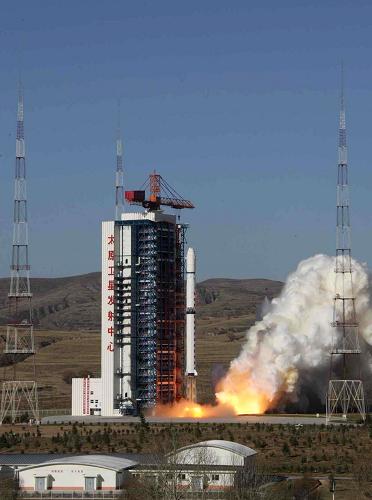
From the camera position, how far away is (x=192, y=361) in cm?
16588

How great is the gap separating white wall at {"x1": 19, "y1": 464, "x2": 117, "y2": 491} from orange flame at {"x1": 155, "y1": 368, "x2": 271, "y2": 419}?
59810 mm

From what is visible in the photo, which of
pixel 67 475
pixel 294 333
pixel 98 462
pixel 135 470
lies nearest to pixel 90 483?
pixel 67 475

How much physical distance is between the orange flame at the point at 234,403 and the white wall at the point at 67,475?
59.8 m

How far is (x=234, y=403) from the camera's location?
16725 cm

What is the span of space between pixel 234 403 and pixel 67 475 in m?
63.5

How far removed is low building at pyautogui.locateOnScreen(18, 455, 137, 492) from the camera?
104312 millimetres

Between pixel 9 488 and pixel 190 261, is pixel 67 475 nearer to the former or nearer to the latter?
pixel 9 488

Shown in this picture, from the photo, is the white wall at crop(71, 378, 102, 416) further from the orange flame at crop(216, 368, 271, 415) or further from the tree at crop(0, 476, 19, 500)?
the tree at crop(0, 476, 19, 500)

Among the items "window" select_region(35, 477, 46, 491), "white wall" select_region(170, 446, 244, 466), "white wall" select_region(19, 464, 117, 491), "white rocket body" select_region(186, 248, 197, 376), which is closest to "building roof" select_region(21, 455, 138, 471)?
"white wall" select_region(19, 464, 117, 491)

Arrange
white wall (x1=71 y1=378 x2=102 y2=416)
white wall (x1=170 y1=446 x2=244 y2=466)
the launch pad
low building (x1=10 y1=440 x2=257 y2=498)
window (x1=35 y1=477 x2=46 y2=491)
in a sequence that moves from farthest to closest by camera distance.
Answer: white wall (x1=71 y1=378 x2=102 y2=416)
the launch pad
window (x1=35 y1=477 x2=46 y2=491)
white wall (x1=170 y1=446 x2=244 y2=466)
low building (x1=10 y1=440 x2=257 y2=498)

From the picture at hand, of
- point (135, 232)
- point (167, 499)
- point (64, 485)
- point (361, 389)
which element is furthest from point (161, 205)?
point (167, 499)

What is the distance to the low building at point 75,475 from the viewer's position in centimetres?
10431

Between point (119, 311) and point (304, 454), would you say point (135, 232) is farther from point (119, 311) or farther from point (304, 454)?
point (304, 454)

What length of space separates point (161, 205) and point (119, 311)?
14.0 m
